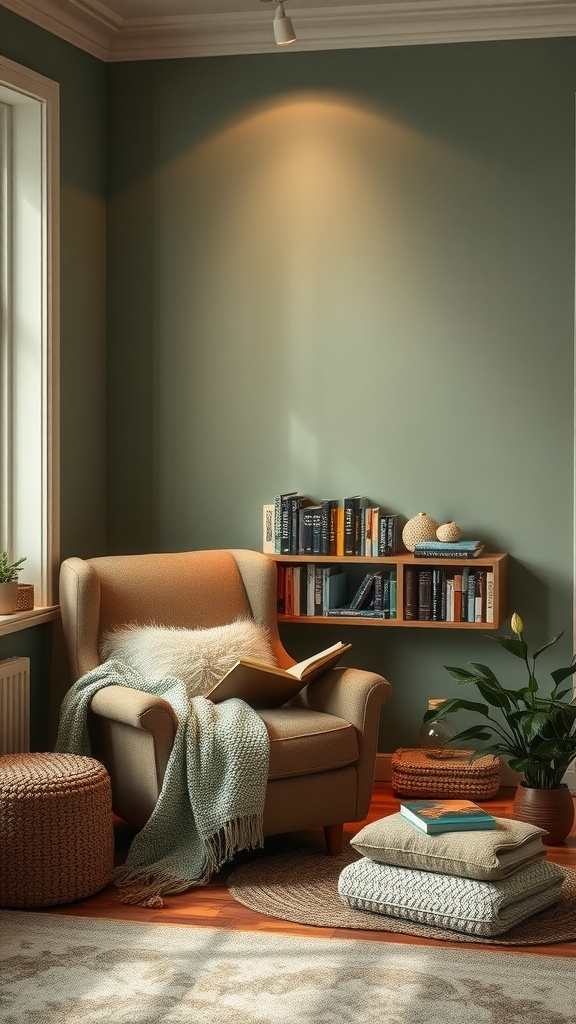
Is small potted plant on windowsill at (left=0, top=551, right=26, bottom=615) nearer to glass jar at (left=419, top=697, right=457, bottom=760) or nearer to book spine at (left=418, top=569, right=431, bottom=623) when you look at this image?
book spine at (left=418, top=569, right=431, bottom=623)

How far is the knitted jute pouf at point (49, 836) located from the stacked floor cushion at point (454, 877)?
0.72 meters

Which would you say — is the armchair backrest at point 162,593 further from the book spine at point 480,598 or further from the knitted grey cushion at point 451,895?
the knitted grey cushion at point 451,895

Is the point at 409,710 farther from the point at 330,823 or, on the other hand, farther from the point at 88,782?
the point at 88,782

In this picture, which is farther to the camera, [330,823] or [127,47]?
[127,47]

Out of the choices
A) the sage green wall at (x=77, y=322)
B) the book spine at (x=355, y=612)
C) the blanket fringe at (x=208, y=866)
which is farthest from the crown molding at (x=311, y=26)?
the blanket fringe at (x=208, y=866)

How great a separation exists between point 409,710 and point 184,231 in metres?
2.11

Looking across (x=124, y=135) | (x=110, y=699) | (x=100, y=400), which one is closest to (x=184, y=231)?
(x=124, y=135)

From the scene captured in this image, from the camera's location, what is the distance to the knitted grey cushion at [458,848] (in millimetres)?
3163

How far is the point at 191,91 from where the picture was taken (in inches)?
188

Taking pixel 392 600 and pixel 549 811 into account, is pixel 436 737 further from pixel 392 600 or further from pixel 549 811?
pixel 549 811

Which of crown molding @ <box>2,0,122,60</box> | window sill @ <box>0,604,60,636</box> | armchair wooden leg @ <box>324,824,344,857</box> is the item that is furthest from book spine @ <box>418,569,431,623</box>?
crown molding @ <box>2,0,122,60</box>

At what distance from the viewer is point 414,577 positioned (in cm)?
443

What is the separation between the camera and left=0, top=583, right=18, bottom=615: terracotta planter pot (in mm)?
4031

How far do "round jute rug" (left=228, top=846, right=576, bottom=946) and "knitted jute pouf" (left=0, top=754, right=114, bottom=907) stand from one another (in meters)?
0.44
